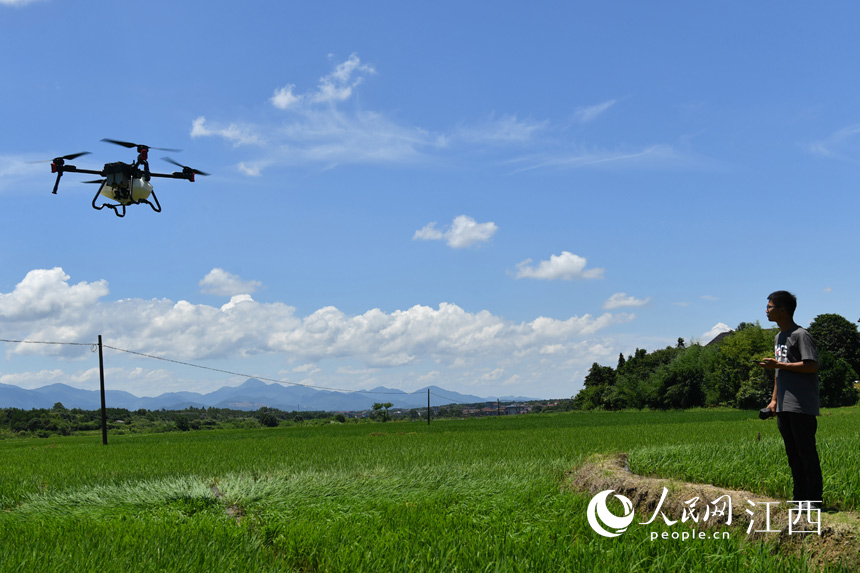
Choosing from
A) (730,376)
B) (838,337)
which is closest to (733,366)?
(730,376)

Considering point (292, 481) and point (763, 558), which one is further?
point (292, 481)

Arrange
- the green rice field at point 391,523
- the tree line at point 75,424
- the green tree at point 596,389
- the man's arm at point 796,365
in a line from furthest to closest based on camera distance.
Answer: the green tree at point 596,389, the tree line at point 75,424, the man's arm at point 796,365, the green rice field at point 391,523

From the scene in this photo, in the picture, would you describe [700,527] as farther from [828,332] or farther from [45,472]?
[828,332]

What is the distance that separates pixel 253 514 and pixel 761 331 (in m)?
81.5

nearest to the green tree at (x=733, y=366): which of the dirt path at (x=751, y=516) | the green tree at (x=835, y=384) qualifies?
the green tree at (x=835, y=384)

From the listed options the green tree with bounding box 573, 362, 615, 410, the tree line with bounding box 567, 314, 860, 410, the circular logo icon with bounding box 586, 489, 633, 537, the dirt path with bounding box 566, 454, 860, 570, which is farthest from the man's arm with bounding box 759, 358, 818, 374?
the green tree with bounding box 573, 362, 615, 410

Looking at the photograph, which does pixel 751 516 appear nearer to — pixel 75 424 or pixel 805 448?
pixel 805 448

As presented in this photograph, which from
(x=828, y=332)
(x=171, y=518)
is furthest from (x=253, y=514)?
(x=828, y=332)

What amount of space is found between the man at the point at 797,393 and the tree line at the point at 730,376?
5881cm

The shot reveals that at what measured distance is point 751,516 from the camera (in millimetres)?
7141

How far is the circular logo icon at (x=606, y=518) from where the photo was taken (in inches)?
279

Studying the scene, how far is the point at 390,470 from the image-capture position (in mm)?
12656

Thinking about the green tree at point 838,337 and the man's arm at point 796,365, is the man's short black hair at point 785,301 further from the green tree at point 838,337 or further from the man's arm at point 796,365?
the green tree at point 838,337

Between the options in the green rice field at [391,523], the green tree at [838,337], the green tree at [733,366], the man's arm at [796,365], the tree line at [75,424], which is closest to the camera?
the green rice field at [391,523]
